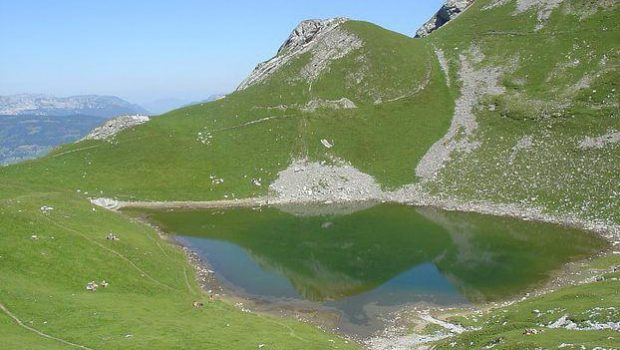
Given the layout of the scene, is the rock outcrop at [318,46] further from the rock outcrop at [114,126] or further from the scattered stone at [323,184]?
the rock outcrop at [114,126]

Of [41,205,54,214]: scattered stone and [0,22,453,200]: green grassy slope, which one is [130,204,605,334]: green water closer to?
[0,22,453,200]: green grassy slope

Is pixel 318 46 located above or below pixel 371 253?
above

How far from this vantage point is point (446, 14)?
560 feet

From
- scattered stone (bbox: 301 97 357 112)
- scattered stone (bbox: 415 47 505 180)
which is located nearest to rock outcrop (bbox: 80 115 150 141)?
scattered stone (bbox: 301 97 357 112)

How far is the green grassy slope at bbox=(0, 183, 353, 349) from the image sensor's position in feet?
113

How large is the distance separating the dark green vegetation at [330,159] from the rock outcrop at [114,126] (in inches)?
124

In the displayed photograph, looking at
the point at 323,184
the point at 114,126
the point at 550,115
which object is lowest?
the point at 323,184

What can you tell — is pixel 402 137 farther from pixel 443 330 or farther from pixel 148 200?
pixel 443 330

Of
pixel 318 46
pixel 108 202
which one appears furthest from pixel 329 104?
pixel 108 202

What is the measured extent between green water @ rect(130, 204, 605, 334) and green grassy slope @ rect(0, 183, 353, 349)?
7848 millimetres

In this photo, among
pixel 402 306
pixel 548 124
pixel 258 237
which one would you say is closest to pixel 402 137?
pixel 548 124

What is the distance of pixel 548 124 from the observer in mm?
94375

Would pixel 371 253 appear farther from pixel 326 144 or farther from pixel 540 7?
pixel 540 7

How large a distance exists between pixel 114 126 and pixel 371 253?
7572 centimetres
